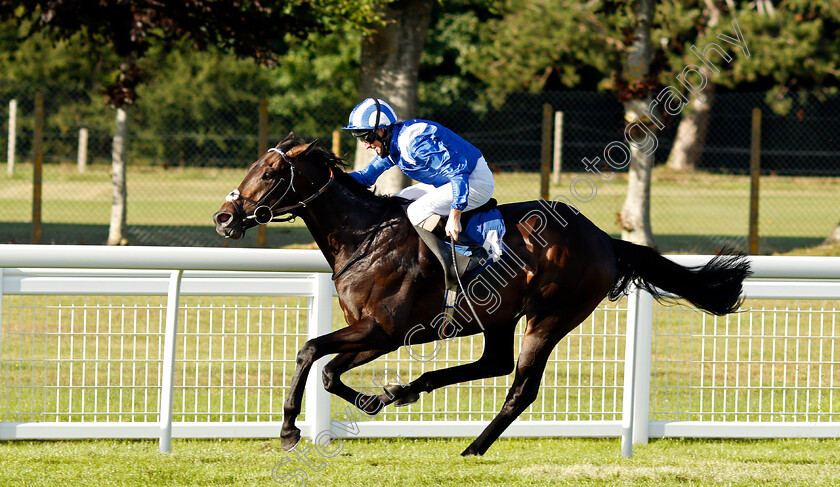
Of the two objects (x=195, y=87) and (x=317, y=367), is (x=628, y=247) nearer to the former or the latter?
(x=317, y=367)

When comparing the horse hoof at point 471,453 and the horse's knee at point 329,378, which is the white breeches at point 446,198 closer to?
the horse's knee at point 329,378

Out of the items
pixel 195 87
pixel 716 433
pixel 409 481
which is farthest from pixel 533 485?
pixel 195 87

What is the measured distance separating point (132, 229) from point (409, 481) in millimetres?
9303

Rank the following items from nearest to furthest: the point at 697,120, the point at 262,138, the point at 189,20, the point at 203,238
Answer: the point at 189,20 < the point at 262,138 < the point at 203,238 < the point at 697,120

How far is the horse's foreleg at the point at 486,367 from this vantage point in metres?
4.86

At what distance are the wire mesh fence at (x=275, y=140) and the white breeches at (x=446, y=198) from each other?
24.0ft

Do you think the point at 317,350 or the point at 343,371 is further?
the point at 343,371

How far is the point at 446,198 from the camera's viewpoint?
179 inches

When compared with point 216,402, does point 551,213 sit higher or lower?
higher

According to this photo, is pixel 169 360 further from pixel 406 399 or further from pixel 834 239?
pixel 834 239

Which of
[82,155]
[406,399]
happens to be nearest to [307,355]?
[406,399]

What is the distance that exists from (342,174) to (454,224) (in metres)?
0.59

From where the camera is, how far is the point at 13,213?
15453mm

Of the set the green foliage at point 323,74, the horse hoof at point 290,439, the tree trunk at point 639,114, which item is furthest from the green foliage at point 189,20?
the green foliage at point 323,74
